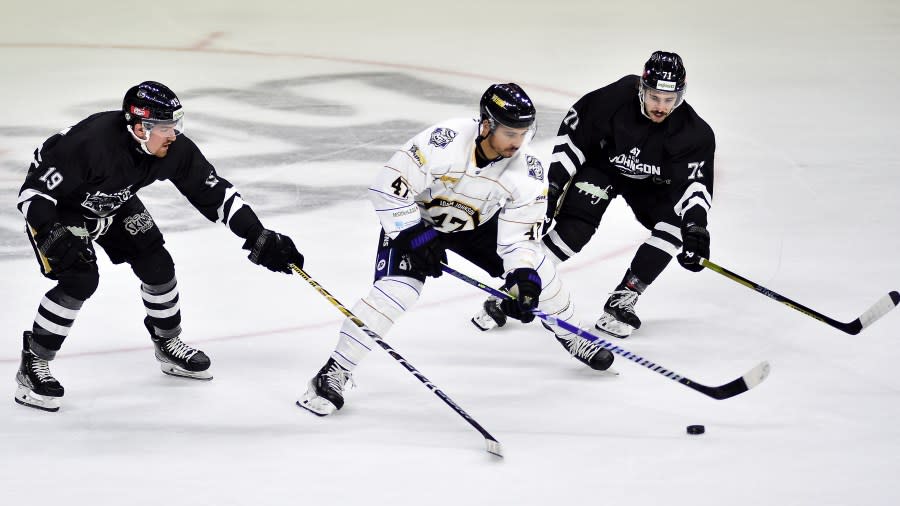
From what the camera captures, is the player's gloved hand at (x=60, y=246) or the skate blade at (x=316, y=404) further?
the skate blade at (x=316, y=404)

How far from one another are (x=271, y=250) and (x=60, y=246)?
654 millimetres

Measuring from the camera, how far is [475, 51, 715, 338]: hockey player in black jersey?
4.43 m

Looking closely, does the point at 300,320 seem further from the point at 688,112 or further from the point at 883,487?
the point at 883,487

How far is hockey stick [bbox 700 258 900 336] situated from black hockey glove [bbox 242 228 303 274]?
4.80 feet

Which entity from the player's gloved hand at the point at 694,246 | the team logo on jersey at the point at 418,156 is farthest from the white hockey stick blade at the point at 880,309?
the team logo on jersey at the point at 418,156

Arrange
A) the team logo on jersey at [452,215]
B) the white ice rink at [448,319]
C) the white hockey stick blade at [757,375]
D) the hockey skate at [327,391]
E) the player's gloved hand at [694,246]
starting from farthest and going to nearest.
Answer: the player's gloved hand at [694,246] < the team logo on jersey at [452,215] < the hockey skate at [327,391] < the white hockey stick blade at [757,375] < the white ice rink at [448,319]

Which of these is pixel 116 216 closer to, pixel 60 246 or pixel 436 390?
pixel 60 246

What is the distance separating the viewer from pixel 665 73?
4.31 metres

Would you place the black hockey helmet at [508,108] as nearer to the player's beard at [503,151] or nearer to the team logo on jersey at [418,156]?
the player's beard at [503,151]

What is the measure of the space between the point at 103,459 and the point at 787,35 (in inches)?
301

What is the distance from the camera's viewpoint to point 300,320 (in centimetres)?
472

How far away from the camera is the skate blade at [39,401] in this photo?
3865mm

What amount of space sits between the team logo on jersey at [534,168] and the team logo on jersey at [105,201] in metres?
1.26

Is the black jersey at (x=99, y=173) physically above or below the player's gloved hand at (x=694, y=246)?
above
